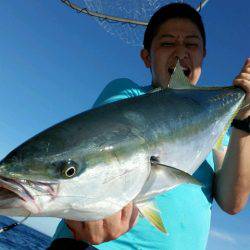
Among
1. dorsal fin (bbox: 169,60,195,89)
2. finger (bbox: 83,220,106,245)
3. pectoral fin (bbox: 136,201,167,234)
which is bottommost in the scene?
finger (bbox: 83,220,106,245)

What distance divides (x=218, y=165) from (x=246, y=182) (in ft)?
1.39

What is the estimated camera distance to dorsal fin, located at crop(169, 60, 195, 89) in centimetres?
381

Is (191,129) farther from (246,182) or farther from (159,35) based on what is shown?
(159,35)

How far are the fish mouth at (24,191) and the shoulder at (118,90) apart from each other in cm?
190

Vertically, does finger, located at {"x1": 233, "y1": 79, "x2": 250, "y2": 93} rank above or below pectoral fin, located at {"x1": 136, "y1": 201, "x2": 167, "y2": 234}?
above

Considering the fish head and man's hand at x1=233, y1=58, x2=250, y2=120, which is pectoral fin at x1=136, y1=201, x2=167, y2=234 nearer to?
the fish head

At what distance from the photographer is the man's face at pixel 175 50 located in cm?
477

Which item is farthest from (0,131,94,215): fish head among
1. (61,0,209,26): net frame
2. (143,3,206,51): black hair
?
(61,0,209,26): net frame

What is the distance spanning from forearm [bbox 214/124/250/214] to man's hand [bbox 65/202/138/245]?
130 centimetres

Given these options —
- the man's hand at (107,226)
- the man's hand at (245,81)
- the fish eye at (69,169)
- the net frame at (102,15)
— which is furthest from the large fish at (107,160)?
the net frame at (102,15)

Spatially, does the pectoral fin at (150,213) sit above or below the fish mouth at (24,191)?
below

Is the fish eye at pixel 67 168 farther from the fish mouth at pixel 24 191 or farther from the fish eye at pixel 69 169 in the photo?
the fish mouth at pixel 24 191

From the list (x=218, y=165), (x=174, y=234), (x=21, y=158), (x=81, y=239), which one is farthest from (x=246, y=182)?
(x=21, y=158)

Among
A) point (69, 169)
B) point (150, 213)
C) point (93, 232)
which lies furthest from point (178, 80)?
point (69, 169)
